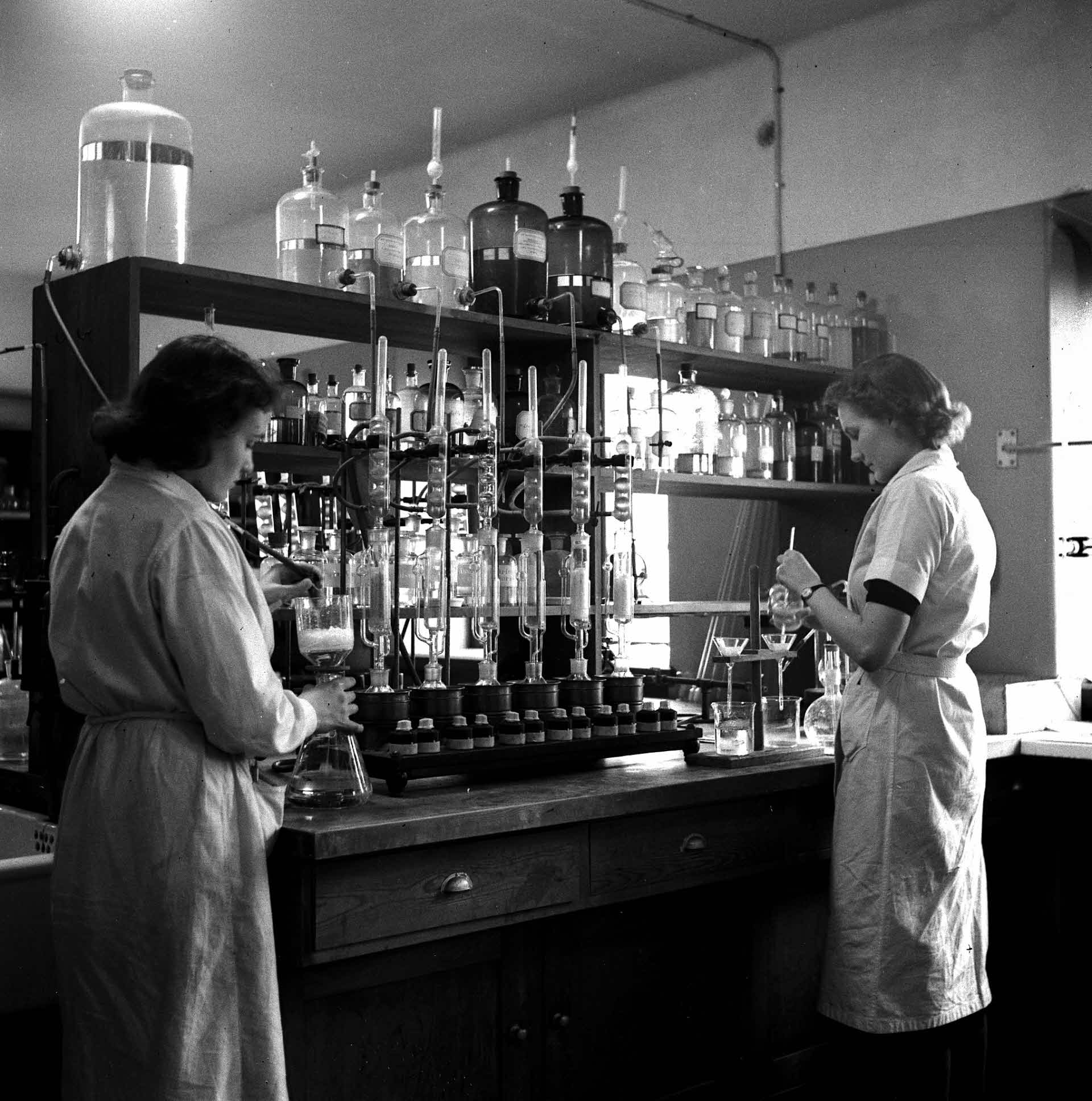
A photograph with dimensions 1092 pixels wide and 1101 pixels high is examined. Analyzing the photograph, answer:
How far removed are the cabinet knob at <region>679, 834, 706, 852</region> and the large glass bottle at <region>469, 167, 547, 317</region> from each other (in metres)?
1.23

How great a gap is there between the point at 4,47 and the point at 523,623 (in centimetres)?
312

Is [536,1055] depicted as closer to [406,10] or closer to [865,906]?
[865,906]

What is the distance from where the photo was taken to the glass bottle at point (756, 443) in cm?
392

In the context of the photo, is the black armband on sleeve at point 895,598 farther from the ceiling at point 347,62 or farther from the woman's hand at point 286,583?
the ceiling at point 347,62

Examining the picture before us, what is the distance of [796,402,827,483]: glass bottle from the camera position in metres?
4.11

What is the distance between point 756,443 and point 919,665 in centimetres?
147

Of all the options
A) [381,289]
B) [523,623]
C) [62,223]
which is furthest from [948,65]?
[62,223]

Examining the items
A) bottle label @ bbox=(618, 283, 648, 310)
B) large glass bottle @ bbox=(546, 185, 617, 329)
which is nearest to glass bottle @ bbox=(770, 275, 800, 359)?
bottle label @ bbox=(618, 283, 648, 310)

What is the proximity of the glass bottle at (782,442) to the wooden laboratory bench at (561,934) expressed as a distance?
1.31 metres

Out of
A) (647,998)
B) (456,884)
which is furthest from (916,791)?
(456,884)

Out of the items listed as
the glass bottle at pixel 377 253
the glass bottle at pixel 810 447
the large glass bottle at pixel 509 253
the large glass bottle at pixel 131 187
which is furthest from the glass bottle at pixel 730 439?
the large glass bottle at pixel 131 187

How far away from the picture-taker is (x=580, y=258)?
329cm

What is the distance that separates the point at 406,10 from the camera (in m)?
4.19

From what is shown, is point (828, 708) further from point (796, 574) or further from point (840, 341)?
point (840, 341)
